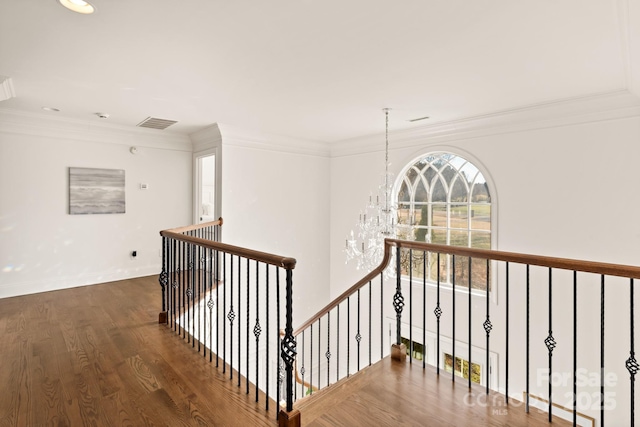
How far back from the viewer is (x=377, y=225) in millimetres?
5590

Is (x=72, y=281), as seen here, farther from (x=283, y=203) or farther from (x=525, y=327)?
(x=525, y=327)

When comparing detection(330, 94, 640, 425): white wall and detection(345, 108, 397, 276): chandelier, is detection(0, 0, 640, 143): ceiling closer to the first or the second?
detection(330, 94, 640, 425): white wall

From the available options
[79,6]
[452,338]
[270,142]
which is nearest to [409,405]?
[452,338]

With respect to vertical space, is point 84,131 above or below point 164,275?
above

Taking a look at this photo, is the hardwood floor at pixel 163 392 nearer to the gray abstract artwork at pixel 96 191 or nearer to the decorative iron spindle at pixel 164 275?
the decorative iron spindle at pixel 164 275

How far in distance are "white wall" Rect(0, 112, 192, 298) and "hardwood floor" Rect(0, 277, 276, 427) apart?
1.12 meters

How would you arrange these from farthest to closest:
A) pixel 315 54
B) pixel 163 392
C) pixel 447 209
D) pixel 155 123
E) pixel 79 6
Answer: pixel 447 209 < pixel 155 123 < pixel 315 54 < pixel 163 392 < pixel 79 6

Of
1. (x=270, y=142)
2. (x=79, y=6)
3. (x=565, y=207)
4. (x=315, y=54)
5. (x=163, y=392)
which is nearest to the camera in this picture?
(x=79, y=6)

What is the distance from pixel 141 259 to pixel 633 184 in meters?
6.80

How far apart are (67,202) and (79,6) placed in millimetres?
3849

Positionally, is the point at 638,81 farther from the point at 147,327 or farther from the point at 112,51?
the point at 147,327

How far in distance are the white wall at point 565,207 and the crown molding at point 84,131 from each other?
14.5 feet

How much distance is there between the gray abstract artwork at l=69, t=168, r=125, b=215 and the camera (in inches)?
197

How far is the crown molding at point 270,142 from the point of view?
17.7 feet
